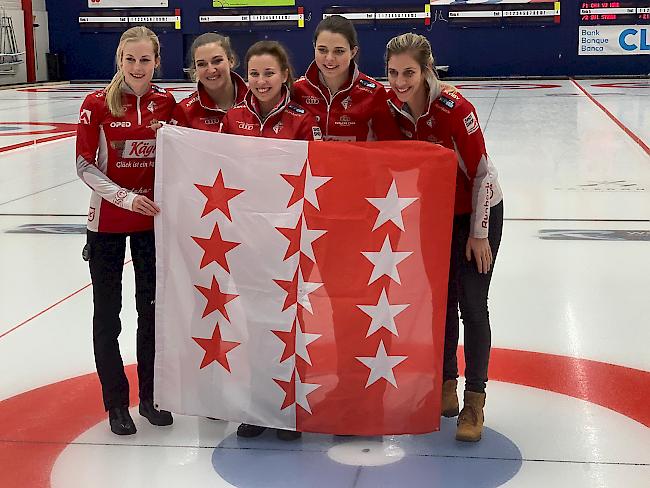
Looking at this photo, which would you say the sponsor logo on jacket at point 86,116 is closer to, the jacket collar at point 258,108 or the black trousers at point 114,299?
the black trousers at point 114,299

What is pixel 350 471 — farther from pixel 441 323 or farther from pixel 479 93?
pixel 479 93

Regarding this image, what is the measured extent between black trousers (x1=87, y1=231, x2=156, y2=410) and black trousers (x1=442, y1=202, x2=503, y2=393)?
1049 millimetres

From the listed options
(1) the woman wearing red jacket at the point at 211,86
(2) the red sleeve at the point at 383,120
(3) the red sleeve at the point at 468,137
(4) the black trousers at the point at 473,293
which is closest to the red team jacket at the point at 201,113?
(1) the woman wearing red jacket at the point at 211,86

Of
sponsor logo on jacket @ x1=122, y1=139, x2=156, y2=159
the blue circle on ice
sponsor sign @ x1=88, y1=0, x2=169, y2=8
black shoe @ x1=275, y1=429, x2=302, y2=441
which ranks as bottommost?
the blue circle on ice

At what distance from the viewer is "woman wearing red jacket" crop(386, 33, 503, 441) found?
277cm

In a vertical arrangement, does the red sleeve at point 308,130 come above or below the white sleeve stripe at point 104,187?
above

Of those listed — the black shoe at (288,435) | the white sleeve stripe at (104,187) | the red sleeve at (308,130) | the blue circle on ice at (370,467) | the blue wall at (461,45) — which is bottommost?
the blue circle on ice at (370,467)

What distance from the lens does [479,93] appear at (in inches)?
811

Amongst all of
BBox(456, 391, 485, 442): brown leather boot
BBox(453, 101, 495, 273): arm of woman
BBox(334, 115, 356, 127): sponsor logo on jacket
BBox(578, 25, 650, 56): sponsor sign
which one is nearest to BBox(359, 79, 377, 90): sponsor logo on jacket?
BBox(334, 115, 356, 127): sponsor logo on jacket

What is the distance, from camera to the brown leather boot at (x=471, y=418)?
2.91m

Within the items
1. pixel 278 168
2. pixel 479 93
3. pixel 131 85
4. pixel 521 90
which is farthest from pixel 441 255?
pixel 521 90

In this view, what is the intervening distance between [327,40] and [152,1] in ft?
88.4

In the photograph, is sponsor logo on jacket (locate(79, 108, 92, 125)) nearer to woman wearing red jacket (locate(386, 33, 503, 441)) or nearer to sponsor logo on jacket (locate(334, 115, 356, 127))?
sponsor logo on jacket (locate(334, 115, 356, 127))

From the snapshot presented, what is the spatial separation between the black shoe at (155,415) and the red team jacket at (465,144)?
4.06ft
